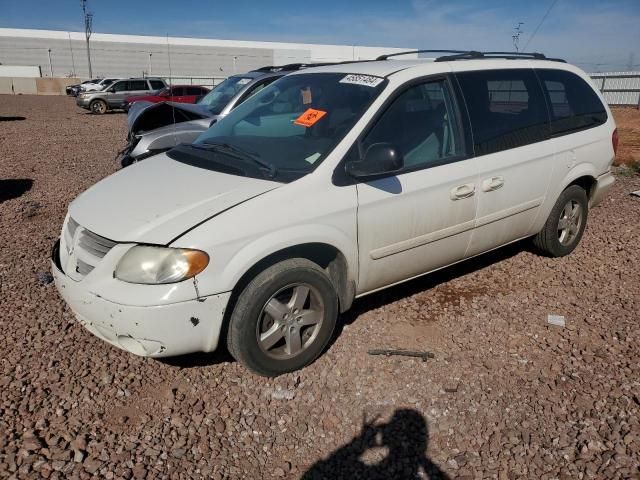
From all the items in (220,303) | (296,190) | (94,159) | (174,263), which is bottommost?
(94,159)

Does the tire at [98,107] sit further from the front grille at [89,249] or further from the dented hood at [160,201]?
the front grille at [89,249]

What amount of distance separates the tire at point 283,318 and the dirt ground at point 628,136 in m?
8.14

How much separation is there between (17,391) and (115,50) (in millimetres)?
70589

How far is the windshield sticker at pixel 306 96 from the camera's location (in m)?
3.72

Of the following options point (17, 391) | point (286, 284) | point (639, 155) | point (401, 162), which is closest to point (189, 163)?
point (286, 284)

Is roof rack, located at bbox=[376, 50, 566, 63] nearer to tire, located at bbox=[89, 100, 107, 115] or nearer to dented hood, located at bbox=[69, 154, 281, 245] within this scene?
dented hood, located at bbox=[69, 154, 281, 245]

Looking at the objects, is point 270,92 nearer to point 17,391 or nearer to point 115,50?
point 17,391

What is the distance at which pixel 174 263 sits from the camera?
105 inches

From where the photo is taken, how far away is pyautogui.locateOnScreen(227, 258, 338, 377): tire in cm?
287

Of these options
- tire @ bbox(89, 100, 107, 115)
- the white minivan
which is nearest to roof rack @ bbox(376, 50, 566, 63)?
the white minivan

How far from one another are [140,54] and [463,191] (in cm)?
7051

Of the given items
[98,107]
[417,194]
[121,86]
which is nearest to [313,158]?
[417,194]

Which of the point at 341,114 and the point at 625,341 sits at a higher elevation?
the point at 341,114

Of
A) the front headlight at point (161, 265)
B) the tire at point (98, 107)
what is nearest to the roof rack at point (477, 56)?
the front headlight at point (161, 265)
